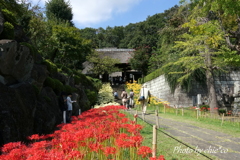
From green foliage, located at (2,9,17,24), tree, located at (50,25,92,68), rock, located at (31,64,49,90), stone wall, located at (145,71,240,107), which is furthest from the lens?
tree, located at (50,25,92,68)

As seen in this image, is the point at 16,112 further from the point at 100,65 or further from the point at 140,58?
the point at 140,58

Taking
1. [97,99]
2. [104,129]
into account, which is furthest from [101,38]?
[104,129]

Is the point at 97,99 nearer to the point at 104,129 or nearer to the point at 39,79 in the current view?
the point at 39,79

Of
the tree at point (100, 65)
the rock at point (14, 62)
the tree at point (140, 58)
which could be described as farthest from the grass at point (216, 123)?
the tree at point (100, 65)

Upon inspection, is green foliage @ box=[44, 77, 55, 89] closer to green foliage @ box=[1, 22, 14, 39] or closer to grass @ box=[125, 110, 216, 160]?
green foliage @ box=[1, 22, 14, 39]

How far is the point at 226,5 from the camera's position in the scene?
23.9ft

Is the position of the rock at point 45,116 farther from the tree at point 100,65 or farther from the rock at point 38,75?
the tree at point 100,65

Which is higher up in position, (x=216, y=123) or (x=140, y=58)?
(x=140, y=58)

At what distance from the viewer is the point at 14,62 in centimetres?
569

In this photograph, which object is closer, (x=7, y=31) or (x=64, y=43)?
(x=7, y=31)

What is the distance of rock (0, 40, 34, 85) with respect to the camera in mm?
5121

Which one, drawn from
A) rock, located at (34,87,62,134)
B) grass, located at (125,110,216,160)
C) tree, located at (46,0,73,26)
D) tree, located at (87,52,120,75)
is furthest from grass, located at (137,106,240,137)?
tree, located at (46,0,73,26)

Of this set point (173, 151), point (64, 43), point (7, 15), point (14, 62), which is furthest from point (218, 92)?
point (7, 15)

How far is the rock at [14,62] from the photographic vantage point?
5121 mm
